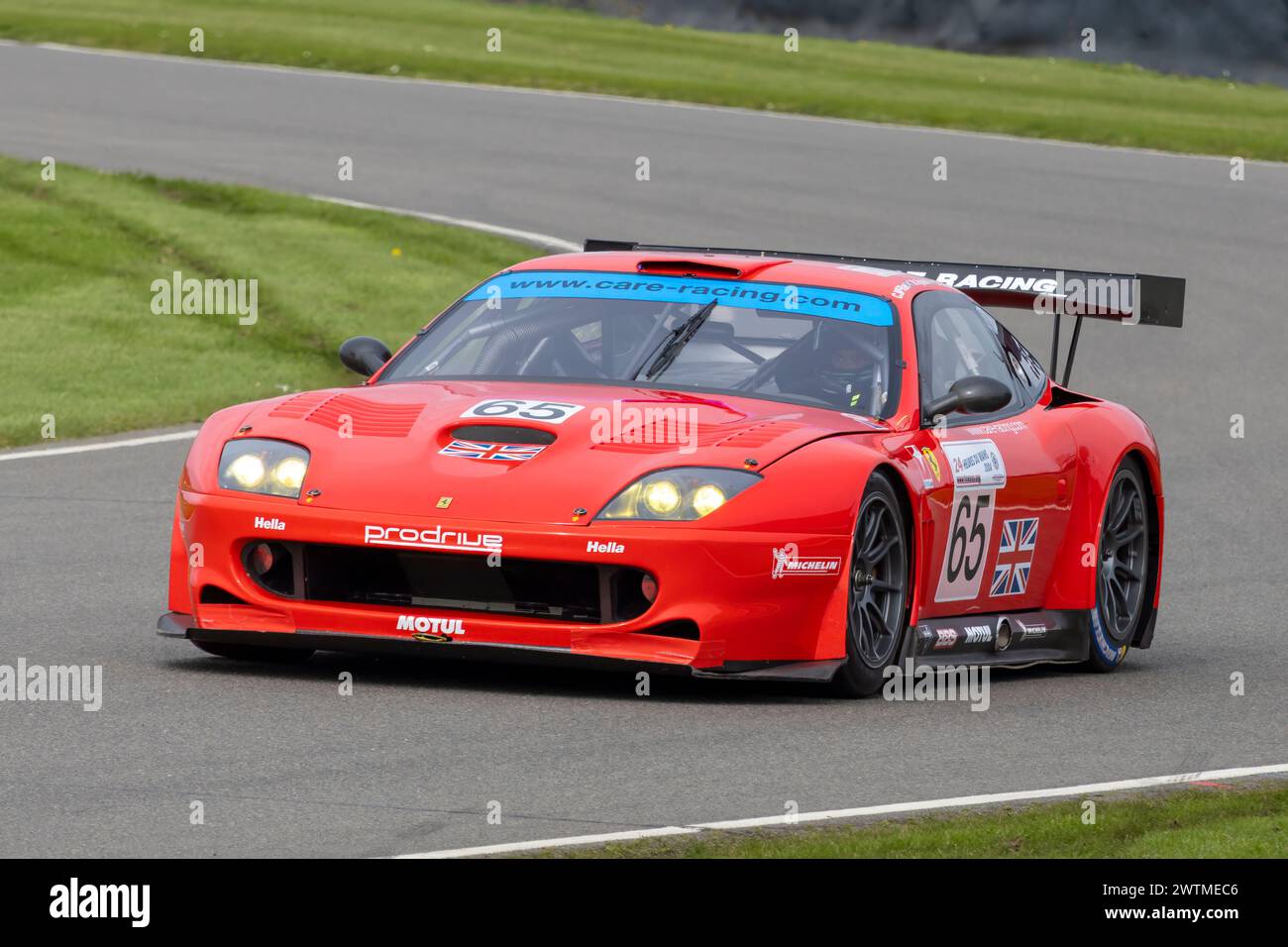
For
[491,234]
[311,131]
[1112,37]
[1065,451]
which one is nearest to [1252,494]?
[1065,451]

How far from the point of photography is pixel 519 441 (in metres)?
7.77

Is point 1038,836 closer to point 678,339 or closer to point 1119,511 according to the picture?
point 678,339

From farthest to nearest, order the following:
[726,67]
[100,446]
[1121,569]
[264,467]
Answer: [726,67]
[100,446]
[1121,569]
[264,467]

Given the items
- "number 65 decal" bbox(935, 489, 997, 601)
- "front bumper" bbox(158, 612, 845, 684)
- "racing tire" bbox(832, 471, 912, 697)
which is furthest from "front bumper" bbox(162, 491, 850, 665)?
"number 65 decal" bbox(935, 489, 997, 601)

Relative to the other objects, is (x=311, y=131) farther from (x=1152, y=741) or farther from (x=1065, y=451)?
(x=1152, y=741)

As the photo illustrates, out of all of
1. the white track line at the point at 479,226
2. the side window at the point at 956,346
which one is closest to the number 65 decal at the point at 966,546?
the side window at the point at 956,346

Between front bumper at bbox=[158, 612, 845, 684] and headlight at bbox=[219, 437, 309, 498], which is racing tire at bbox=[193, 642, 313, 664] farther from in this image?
headlight at bbox=[219, 437, 309, 498]

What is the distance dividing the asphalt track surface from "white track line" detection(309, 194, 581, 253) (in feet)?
0.82

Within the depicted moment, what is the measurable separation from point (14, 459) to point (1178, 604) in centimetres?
594

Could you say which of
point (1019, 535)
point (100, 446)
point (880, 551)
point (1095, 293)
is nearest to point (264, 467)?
point (880, 551)

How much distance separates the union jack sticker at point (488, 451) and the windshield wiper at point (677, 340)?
2.86 ft

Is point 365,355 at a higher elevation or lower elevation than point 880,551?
higher

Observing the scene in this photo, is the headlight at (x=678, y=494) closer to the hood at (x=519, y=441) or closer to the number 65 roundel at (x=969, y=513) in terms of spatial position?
the hood at (x=519, y=441)

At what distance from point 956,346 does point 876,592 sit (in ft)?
4.86
